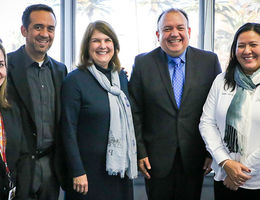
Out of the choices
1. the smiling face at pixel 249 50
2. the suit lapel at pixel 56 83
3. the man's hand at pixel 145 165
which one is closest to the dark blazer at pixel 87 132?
the suit lapel at pixel 56 83

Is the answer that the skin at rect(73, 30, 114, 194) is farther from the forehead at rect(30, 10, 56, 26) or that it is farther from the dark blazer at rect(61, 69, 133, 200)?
the forehead at rect(30, 10, 56, 26)

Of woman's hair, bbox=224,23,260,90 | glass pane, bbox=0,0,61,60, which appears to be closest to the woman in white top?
woman's hair, bbox=224,23,260,90

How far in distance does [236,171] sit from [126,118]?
73cm

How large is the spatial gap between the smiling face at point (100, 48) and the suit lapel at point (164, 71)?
358 millimetres

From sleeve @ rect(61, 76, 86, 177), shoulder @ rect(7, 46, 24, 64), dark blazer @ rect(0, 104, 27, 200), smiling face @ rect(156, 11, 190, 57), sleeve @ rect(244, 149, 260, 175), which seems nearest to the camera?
dark blazer @ rect(0, 104, 27, 200)

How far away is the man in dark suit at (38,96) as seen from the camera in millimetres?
1873

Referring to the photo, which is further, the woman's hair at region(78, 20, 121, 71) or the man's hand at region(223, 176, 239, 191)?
the woman's hair at region(78, 20, 121, 71)

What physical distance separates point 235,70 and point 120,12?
68.1 inches

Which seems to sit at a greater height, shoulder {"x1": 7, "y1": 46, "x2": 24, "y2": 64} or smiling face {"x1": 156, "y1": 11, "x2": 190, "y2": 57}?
smiling face {"x1": 156, "y1": 11, "x2": 190, "y2": 57}

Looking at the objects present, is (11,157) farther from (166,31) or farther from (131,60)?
(131,60)

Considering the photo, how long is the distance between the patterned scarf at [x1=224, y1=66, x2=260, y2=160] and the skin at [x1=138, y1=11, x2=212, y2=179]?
0.45 metres

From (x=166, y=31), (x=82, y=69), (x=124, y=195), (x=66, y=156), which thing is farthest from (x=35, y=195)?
(x=166, y=31)

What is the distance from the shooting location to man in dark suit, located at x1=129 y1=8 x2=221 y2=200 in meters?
2.03

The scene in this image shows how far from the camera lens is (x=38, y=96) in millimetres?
1943
